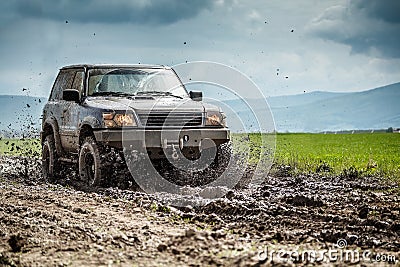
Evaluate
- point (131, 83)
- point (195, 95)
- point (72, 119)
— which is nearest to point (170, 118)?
point (131, 83)

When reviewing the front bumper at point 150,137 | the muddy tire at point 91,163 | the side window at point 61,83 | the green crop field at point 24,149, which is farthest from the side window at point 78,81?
the green crop field at point 24,149

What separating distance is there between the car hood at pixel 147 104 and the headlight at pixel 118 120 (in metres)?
0.14

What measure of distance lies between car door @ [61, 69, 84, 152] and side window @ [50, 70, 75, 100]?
106 millimetres

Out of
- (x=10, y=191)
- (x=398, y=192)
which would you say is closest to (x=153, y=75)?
(x=10, y=191)

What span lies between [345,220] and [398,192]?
12.8 ft

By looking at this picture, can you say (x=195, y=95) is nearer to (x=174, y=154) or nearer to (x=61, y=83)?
(x=174, y=154)

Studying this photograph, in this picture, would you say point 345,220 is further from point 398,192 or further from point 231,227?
point 398,192

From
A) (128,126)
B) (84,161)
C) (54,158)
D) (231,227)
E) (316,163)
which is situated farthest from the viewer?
(316,163)

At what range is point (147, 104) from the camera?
43.0 feet

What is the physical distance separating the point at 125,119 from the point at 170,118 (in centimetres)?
77

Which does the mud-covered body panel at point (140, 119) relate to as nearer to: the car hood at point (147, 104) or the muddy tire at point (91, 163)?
the car hood at point (147, 104)

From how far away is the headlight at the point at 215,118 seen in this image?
13.3m

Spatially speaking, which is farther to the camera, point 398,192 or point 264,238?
point 398,192

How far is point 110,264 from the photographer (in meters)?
6.82
